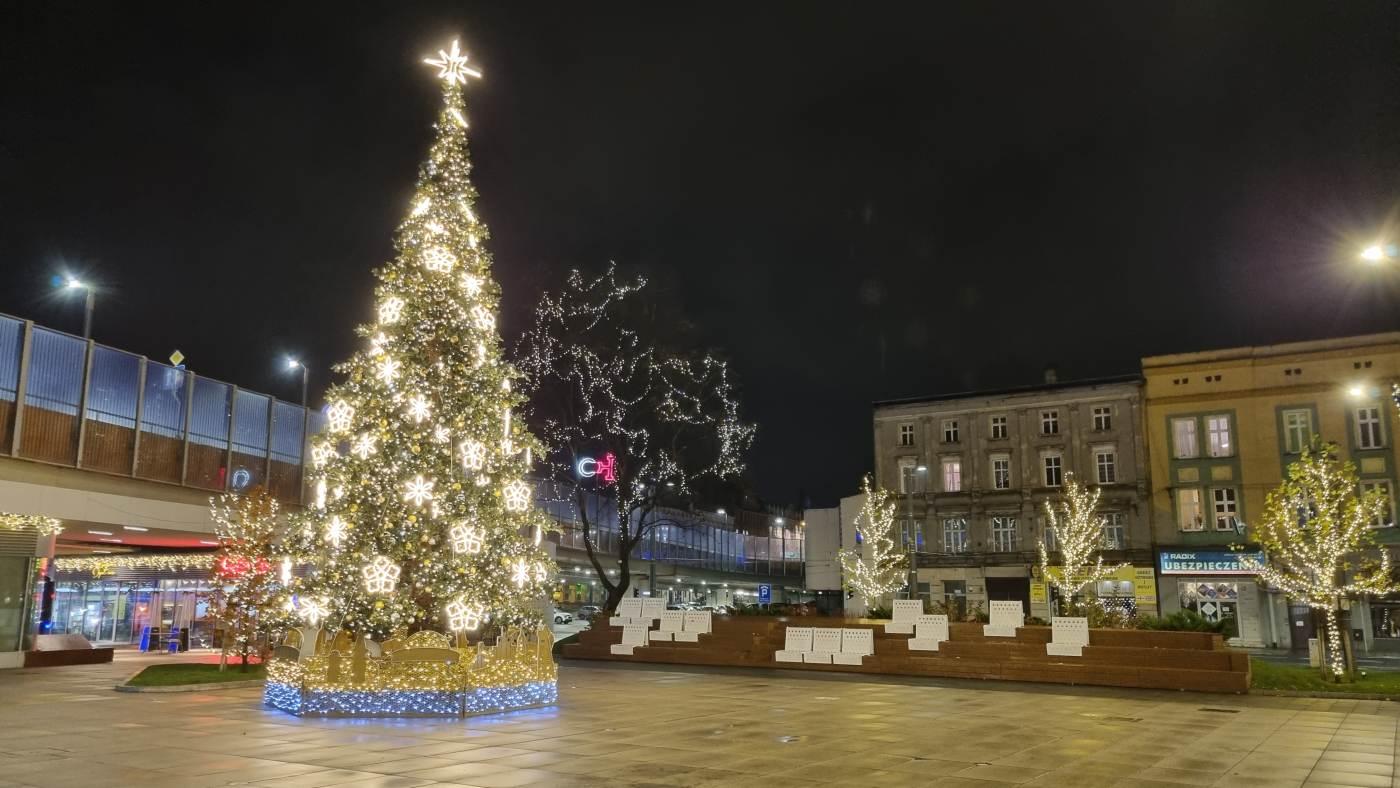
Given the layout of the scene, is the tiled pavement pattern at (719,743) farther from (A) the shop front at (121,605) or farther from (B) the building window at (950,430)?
(B) the building window at (950,430)

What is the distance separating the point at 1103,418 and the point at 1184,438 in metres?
3.64

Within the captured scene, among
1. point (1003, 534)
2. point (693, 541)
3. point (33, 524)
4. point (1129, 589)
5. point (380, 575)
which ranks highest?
point (693, 541)

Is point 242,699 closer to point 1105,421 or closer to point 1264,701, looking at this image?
point 1264,701

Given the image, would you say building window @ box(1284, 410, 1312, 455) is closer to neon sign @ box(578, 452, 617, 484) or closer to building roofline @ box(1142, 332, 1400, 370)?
building roofline @ box(1142, 332, 1400, 370)

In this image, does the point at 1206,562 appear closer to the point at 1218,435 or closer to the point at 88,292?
the point at 1218,435

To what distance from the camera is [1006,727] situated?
46.1ft

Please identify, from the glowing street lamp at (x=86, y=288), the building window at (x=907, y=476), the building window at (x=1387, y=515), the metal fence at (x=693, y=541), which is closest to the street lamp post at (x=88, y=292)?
the glowing street lamp at (x=86, y=288)

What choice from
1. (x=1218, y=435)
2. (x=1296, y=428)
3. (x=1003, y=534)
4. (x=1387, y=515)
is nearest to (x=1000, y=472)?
(x=1003, y=534)

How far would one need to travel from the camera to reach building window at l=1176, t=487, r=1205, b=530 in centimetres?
4478

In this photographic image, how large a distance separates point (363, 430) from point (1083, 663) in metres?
16.4

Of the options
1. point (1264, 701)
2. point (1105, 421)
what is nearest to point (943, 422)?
point (1105, 421)

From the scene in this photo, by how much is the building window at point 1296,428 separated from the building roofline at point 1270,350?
103 inches

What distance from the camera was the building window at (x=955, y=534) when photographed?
5025 centimetres

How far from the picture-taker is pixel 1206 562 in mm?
43625
